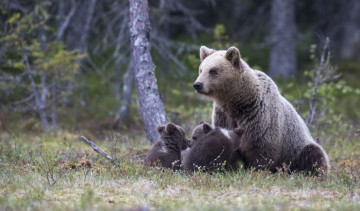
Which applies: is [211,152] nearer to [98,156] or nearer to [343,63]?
[98,156]

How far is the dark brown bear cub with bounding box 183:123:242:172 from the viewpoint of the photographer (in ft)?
20.8

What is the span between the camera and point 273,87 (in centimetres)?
678

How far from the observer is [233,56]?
21.1 ft

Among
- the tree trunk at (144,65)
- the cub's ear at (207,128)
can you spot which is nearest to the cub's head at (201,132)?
the cub's ear at (207,128)

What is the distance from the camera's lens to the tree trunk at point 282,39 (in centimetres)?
1891

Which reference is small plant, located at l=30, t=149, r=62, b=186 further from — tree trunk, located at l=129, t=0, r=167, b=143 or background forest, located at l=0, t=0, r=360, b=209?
tree trunk, located at l=129, t=0, r=167, b=143

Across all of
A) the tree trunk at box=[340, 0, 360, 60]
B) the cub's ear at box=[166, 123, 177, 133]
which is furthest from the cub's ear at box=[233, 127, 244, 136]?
the tree trunk at box=[340, 0, 360, 60]

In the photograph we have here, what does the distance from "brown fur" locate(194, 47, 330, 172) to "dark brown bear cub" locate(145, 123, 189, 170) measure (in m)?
0.86

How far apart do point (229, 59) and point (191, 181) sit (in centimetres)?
200

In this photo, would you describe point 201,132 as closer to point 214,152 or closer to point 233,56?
point 214,152

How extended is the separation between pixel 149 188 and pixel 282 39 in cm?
1533

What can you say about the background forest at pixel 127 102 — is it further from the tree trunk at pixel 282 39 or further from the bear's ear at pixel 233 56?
the bear's ear at pixel 233 56

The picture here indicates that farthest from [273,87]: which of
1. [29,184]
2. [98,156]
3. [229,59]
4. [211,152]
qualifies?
[29,184]

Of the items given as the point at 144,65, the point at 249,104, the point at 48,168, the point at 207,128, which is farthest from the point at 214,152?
the point at 144,65
